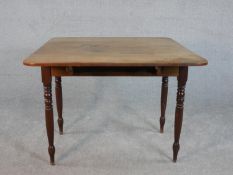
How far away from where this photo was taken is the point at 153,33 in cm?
325

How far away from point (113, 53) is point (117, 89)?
4.81 ft

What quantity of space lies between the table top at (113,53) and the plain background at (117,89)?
0.73 m

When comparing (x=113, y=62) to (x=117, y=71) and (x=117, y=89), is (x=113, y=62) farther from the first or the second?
(x=117, y=89)

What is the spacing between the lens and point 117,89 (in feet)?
11.3

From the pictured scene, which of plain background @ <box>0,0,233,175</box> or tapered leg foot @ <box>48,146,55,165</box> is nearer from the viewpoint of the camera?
tapered leg foot @ <box>48,146,55,165</box>

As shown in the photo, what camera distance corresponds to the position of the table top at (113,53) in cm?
180

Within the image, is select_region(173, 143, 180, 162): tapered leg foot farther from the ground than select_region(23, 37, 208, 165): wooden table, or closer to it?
closer to it

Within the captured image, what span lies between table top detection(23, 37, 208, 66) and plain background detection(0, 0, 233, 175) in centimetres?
73

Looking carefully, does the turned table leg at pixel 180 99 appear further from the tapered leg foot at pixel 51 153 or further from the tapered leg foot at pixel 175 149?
the tapered leg foot at pixel 51 153

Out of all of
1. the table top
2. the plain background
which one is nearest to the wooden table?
the table top

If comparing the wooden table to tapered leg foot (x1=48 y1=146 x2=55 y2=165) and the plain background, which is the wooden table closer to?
tapered leg foot (x1=48 y1=146 x2=55 y2=165)

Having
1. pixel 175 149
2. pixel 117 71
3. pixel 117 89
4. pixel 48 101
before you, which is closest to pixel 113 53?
pixel 117 71

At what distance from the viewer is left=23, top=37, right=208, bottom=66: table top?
70.7 inches

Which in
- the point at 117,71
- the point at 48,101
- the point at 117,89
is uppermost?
the point at 117,71
